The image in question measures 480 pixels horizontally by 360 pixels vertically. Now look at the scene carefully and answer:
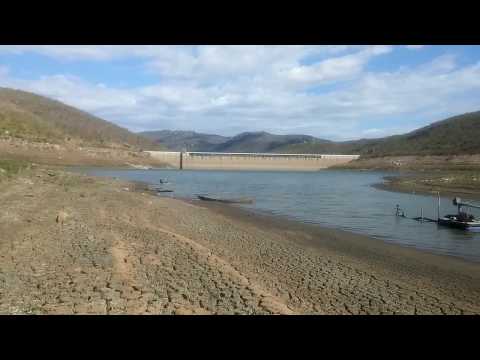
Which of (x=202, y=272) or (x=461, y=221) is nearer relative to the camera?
(x=202, y=272)

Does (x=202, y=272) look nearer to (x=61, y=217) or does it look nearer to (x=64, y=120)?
(x=61, y=217)

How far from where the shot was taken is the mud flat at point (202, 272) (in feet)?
22.5

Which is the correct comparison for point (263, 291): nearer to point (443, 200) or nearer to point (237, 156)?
point (443, 200)

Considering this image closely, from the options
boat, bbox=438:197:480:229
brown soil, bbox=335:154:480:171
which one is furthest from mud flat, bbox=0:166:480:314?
brown soil, bbox=335:154:480:171

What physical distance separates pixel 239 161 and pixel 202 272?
398ft

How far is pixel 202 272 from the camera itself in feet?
30.0

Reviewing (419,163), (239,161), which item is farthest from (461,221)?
(239,161)

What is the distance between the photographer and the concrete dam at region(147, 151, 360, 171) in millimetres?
125188

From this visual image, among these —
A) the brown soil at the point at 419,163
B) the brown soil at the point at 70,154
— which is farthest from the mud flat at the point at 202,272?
the brown soil at the point at 419,163

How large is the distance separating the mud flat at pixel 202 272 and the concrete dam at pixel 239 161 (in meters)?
109

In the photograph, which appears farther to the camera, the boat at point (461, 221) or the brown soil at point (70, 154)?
the brown soil at point (70, 154)

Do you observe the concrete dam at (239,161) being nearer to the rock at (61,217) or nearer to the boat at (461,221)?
the boat at (461,221)

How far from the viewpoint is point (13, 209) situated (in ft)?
48.7
